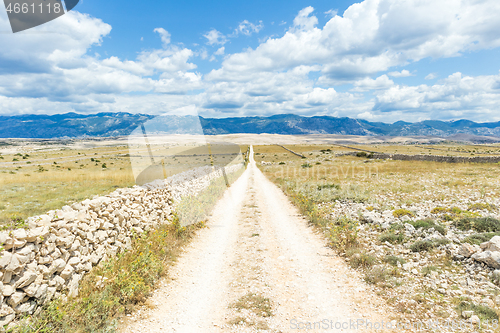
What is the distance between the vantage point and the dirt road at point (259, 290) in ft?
19.6

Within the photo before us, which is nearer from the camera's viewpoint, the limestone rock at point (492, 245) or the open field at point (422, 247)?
the open field at point (422, 247)

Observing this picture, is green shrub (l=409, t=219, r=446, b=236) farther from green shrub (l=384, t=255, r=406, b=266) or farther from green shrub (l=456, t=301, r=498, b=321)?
green shrub (l=456, t=301, r=498, b=321)

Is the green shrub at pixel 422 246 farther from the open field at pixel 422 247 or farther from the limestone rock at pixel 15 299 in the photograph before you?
the limestone rock at pixel 15 299

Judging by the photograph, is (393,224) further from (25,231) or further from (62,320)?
(25,231)

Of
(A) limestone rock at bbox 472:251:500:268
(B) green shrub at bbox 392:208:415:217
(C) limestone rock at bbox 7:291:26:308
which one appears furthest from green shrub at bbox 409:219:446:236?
(C) limestone rock at bbox 7:291:26:308

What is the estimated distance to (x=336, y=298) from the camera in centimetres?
692

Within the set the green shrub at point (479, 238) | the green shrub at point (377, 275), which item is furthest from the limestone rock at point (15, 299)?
the green shrub at point (479, 238)

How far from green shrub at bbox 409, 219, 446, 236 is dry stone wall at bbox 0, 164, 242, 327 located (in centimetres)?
1256

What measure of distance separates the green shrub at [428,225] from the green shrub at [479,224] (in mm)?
796

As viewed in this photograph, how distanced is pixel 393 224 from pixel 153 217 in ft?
39.4

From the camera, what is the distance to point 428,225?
10.7m

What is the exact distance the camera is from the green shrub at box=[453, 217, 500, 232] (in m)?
9.86

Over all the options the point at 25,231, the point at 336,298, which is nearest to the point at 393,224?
the point at 336,298

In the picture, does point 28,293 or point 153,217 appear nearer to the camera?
point 28,293
